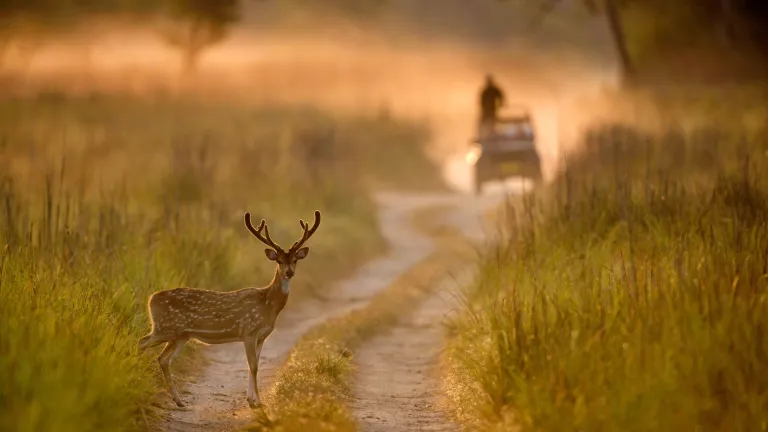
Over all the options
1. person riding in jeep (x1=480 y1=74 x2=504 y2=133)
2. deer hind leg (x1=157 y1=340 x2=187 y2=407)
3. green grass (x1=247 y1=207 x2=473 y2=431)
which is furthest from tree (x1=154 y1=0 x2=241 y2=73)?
deer hind leg (x1=157 y1=340 x2=187 y2=407)

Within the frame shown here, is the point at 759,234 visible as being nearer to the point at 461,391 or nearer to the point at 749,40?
the point at 461,391

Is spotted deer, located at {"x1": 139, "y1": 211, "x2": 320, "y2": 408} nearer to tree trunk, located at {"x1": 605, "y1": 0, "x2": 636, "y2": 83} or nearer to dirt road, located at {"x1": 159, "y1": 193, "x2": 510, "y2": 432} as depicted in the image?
dirt road, located at {"x1": 159, "y1": 193, "x2": 510, "y2": 432}

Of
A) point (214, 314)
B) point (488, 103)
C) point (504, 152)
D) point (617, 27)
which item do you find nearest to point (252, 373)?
point (214, 314)

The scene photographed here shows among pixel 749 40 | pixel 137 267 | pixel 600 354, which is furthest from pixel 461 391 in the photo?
pixel 749 40

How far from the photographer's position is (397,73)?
50938mm

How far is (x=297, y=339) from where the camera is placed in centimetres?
1459

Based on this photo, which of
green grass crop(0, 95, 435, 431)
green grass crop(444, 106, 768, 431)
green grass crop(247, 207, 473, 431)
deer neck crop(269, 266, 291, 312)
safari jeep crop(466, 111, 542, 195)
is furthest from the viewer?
safari jeep crop(466, 111, 542, 195)

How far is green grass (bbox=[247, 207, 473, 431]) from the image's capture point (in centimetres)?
989

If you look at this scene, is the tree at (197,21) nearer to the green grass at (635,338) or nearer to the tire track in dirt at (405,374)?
the tire track in dirt at (405,374)

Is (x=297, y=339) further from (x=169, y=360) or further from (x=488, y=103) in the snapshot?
(x=488, y=103)

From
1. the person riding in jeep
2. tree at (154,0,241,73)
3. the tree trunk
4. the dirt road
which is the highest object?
tree at (154,0,241,73)

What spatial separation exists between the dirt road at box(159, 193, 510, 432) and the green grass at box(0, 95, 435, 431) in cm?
33

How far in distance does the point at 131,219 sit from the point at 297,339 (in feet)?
11.0

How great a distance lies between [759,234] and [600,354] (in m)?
2.41
